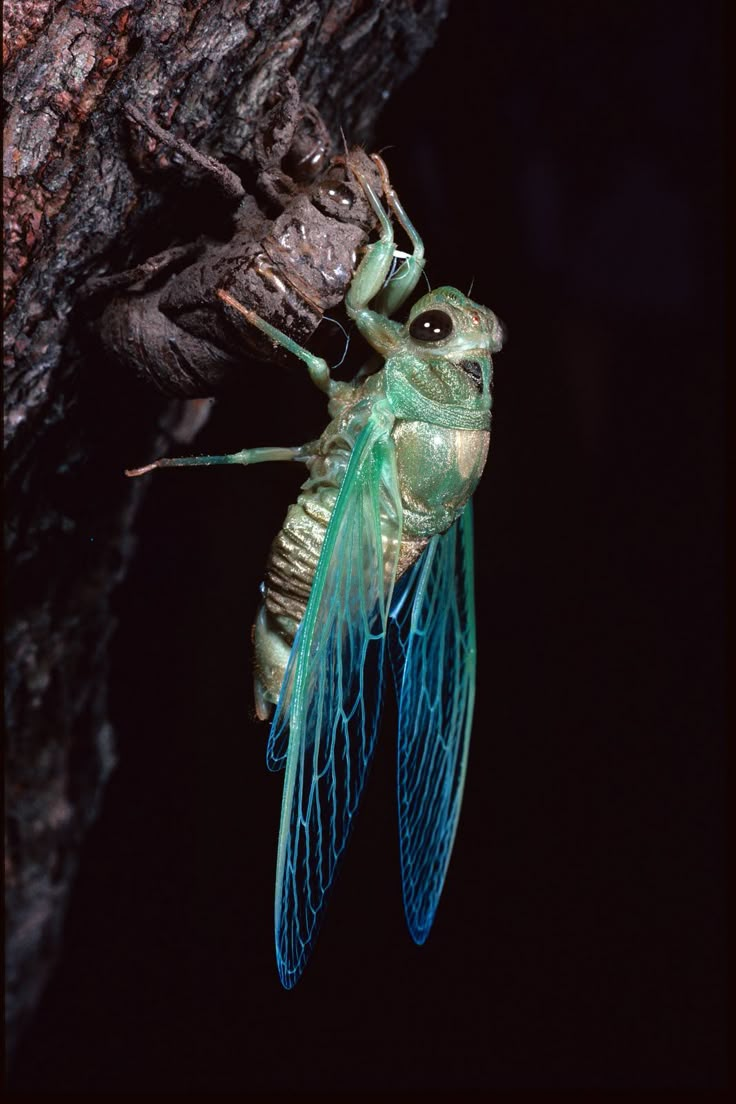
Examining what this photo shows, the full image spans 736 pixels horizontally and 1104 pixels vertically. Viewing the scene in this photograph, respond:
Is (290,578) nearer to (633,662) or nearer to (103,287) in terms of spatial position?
(103,287)

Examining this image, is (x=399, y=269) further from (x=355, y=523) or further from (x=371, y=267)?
(x=355, y=523)

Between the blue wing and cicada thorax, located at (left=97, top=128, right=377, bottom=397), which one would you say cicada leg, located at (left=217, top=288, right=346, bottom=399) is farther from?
the blue wing

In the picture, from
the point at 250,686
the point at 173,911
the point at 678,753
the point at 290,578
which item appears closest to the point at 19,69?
the point at 290,578

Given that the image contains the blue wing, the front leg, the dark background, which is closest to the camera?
the front leg

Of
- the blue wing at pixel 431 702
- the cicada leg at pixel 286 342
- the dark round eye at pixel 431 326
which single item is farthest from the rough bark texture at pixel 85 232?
the blue wing at pixel 431 702

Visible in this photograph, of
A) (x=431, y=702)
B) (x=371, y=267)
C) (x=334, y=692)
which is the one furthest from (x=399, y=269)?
(x=431, y=702)

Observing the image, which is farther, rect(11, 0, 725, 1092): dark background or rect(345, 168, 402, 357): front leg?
rect(11, 0, 725, 1092): dark background

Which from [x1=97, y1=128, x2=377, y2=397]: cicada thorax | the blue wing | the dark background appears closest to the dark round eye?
[x1=97, y1=128, x2=377, y2=397]: cicada thorax
